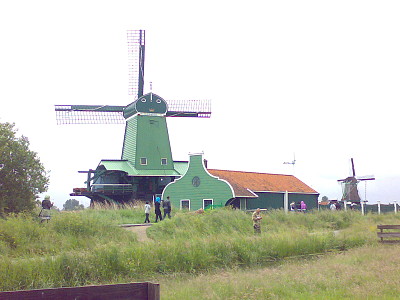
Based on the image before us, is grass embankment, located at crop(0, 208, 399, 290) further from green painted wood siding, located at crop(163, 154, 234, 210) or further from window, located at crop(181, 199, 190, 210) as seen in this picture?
window, located at crop(181, 199, 190, 210)

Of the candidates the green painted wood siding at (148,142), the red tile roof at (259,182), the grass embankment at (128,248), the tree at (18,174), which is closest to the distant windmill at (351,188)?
the red tile roof at (259,182)

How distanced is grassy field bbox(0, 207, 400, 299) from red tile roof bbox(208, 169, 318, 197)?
503 inches

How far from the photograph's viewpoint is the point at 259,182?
3622 cm

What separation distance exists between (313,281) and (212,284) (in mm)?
2093

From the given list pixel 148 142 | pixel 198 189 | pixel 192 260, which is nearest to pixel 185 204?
pixel 198 189

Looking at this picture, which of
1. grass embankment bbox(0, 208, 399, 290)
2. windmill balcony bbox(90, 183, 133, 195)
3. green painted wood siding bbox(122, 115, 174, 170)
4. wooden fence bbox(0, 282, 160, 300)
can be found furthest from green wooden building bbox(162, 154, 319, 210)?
wooden fence bbox(0, 282, 160, 300)

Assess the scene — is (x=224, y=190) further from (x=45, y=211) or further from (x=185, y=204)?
(x=45, y=211)

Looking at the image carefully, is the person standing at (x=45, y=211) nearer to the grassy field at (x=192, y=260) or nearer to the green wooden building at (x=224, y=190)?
the grassy field at (x=192, y=260)

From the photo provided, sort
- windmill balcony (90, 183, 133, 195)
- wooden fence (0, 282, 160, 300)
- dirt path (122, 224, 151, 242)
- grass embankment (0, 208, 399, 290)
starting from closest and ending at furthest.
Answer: wooden fence (0, 282, 160, 300) → grass embankment (0, 208, 399, 290) → dirt path (122, 224, 151, 242) → windmill balcony (90, 183, 133, 195)

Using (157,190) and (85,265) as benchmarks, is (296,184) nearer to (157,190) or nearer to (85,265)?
(157,190)

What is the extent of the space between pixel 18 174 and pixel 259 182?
20631 millimetres

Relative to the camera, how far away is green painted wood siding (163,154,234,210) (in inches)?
1281

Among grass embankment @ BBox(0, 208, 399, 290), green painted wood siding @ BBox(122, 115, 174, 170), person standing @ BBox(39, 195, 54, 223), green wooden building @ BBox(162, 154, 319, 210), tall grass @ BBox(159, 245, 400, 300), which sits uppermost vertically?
green painted wood siding @ BBox(122, 115, 174, 170)

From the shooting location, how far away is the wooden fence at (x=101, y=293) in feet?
13.0
